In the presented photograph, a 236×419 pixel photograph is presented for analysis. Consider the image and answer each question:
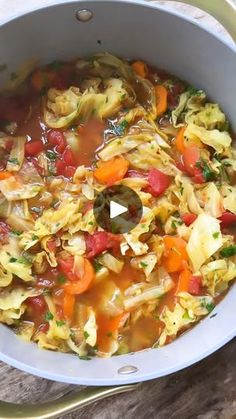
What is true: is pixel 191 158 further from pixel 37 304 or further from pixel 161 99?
pixel 37 304

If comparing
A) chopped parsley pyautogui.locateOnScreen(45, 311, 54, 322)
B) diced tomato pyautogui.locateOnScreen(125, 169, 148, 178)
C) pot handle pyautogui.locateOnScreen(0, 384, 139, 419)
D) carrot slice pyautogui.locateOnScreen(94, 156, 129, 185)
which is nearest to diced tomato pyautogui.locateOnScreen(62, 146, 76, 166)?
carrot slice pyautogui.locateOnScreen(94, 156, 129, 185)

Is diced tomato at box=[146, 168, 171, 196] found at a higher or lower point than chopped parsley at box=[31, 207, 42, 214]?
higher

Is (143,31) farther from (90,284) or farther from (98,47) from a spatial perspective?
(90,284)

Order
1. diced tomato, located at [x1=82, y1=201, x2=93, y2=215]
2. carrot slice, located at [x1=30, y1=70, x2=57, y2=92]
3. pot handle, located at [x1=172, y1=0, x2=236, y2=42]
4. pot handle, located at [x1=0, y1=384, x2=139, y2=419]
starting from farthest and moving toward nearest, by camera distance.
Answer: carrot slice, located at [x1=30, y1=70, x2=57, y2=92]
diced tomato, located at [x1=82, y1=201, x2=93, y2=215]
pot handle, located at [x1=172, y1=0, x2=236, y2=42]
pot handle, located at [x1=0, y1=384, x2=139, y2=419]

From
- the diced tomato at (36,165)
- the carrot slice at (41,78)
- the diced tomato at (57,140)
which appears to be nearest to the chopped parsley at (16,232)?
the diced tomato at (36,165)

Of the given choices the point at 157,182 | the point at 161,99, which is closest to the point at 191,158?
the point at 157,182

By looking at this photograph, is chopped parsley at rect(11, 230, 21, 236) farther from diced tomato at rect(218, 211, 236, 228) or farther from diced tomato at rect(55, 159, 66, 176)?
diced tomato at rect(218, 211, 236, 228)

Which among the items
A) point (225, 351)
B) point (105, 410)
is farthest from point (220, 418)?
point (105, 410)
